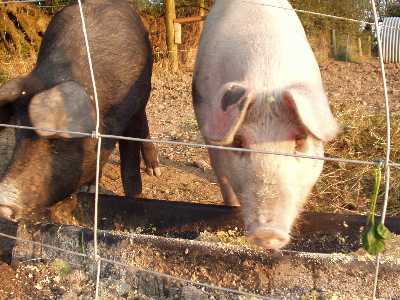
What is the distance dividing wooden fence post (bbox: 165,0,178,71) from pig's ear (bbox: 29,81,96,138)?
19.8 ft

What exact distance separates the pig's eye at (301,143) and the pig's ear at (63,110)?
37.4 inches

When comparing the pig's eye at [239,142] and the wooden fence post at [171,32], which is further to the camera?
the wooden fence post at [171,32]

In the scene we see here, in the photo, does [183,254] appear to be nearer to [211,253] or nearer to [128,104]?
[211,253]

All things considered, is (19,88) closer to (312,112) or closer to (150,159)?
(312,112)

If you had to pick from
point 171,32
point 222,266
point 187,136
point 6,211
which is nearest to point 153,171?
point 187,136

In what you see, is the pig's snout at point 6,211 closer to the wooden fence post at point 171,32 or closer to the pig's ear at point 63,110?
the pig's ear at point 63,110

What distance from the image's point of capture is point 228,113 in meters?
2.02

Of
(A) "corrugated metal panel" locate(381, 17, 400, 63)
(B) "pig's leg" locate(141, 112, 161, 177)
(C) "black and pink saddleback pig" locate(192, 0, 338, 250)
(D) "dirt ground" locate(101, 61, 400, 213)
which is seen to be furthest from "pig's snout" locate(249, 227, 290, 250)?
(A) "corrugated metal panel" locate(381, 17, 400, 63)

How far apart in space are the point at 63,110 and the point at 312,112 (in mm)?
1139

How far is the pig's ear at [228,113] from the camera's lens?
6.56 ft

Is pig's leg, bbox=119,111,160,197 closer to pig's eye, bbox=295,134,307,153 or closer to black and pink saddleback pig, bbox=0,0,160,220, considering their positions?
black and pink saddleback pig, bbox=0,0,160,220

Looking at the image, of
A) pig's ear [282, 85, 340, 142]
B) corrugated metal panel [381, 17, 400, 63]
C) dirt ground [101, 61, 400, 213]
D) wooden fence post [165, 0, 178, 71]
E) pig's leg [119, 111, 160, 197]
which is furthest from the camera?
corrugated metal panel [381, 17, 400, 63]

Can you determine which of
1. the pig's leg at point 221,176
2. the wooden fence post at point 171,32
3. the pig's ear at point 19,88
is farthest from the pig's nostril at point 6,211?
the wooden fence post at point 171,32

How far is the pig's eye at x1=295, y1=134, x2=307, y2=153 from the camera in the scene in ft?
6.86
